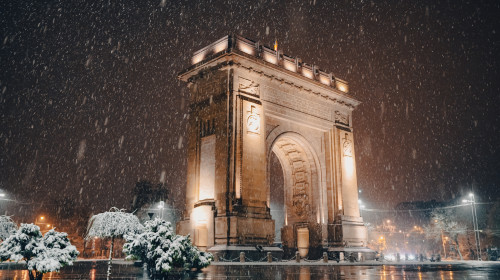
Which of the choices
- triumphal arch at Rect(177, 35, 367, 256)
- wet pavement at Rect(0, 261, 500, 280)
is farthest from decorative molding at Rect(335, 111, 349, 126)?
wet pavement at Rect(0, 261, 500, 280)

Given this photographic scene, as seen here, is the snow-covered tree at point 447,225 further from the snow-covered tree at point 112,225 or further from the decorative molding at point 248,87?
the snow-covered tree at point 112,225

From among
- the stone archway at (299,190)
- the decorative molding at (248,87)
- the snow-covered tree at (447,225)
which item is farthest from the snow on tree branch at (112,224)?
the snow-covered tree at (447,225)

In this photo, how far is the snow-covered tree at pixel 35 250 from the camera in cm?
970

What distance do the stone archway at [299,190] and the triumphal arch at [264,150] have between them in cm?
8

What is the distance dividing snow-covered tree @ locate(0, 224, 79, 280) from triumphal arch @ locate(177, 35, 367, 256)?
1495 centimetres

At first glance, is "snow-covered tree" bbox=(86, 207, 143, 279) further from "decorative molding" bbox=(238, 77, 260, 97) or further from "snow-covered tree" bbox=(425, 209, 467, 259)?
"snow-covered tree" bbox=(425, 209, 467, 259)

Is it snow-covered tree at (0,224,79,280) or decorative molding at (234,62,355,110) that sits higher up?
decorative molding at (234,62,355,110)

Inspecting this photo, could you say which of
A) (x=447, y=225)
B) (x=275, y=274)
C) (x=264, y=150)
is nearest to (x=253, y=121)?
(x=264, y=150)

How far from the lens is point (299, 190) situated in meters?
34.9

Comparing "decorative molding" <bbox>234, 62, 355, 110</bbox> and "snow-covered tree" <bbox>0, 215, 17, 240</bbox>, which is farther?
"decorative molding" <bbox>234, 62, 355, 110</bbox>

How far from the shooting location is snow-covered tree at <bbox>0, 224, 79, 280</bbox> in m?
9.70

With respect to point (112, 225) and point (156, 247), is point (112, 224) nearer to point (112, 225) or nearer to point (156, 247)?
point (112, 225)

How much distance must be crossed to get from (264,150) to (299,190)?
7.54 m

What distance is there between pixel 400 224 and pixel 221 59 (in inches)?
3092
